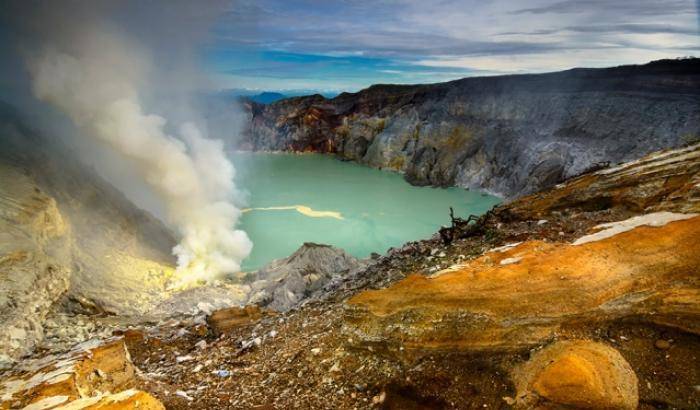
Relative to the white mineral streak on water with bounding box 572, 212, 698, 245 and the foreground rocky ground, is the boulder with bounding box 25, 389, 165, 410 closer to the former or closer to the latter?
the foreground rocky ground

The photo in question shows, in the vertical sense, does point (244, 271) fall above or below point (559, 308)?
below

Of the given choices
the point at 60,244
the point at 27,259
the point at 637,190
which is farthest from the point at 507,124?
the point at 27,259

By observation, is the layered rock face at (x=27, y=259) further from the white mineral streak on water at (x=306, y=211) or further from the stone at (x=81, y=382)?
the white mineral streak on water at (x=306, y=211)

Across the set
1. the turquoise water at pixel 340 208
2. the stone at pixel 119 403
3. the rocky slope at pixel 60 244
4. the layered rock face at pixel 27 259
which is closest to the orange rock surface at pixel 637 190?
the stone at pixel 119 403

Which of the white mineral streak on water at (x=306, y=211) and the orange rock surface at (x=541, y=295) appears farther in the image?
the white mineral streak on water at (x=306, y=211)

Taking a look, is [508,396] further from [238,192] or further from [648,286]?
[238,192]

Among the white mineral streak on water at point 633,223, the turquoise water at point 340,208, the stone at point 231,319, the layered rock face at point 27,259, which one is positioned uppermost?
Result: the white mineral streak on water at point 633,223

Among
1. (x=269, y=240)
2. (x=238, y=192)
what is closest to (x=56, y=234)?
(x=269, y=240)
